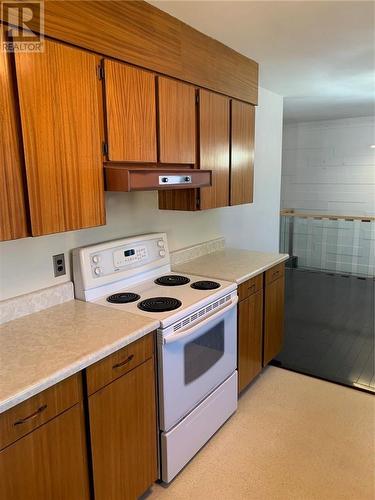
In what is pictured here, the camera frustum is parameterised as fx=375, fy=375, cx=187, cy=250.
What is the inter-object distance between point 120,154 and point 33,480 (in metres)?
1.36

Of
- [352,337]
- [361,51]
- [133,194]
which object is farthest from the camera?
[352,337]

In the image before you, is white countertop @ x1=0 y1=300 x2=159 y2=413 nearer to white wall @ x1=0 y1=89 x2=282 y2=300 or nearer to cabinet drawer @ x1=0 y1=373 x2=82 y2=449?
cabinet drawer @ x1=0 y1=373 x2=82 y2=449

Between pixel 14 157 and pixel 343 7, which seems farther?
pixel 343 7

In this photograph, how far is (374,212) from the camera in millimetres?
5809

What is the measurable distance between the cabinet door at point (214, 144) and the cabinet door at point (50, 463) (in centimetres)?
153

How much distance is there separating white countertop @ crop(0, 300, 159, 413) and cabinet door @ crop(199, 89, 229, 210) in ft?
3.43

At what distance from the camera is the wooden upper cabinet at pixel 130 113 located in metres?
1.73

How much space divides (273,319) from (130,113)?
1.92 m

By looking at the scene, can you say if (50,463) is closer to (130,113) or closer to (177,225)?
(130,113)

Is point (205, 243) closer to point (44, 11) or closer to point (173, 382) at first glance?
point (173, 382)

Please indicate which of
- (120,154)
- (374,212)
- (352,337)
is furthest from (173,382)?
(374,212)

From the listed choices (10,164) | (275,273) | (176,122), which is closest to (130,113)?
(176,122)

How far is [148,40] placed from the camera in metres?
1.89

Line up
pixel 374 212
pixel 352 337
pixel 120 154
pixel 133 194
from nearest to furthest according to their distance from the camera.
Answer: pixel 120 154
pixel 133 194
pixel 352 337
pixel 374 212
